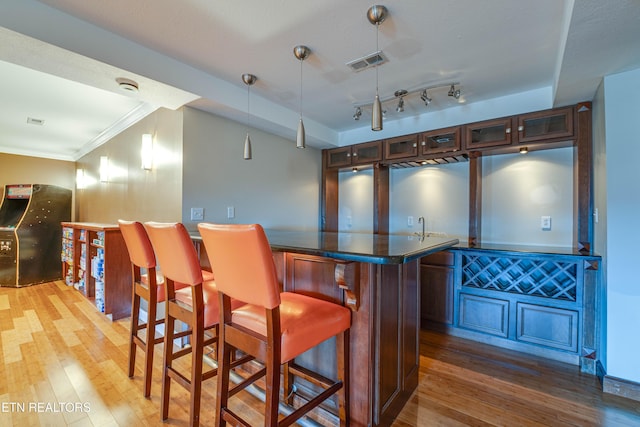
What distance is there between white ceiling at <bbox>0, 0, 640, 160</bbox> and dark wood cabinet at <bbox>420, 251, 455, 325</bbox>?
160 cm

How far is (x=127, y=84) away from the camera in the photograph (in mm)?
2129

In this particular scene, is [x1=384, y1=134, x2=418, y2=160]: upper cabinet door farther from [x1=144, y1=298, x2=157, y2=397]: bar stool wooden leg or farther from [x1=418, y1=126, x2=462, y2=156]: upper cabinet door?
[x1=144, y1=298, x2=157, y2=397]: bar stool wooden leg

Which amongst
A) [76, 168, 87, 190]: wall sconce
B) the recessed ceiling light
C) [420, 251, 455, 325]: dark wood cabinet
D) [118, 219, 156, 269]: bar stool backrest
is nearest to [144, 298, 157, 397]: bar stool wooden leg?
[118, 219, 156, 269]: bar stool backrest

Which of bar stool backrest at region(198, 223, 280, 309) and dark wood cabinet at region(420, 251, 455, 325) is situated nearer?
bar stool backrest at region(198, 223, 280, 309)

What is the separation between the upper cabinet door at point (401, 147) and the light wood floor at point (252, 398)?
2.06 meters

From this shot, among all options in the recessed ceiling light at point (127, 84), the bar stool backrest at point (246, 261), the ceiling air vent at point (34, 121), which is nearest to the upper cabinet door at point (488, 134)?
the bar stool backrest at point (246, 261)

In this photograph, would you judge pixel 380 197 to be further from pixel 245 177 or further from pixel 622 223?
pixel 622 223

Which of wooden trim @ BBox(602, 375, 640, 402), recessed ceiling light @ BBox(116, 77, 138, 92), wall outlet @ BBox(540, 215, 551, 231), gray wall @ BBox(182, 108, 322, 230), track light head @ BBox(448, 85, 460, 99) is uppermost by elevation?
track light head @ BBox(448, 85, 460, 99)

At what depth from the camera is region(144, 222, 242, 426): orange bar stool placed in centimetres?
137

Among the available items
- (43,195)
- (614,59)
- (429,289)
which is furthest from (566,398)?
(43,195)

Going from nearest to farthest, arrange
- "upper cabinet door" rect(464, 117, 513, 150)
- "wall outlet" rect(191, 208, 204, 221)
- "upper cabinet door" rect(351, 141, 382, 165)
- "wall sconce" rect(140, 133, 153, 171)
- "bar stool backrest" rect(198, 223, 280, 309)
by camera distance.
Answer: "bar stool backrest" rect(198, 223, 280, 309)
"wall outlet" rect(191, 208, 204, 221)
"upper cabinet door" rect(464, 117, 513, 150)
"wall sconce" rect(140, 133, 153, 171)
"upper cabinet door" rect(351, 141, 382, 165)

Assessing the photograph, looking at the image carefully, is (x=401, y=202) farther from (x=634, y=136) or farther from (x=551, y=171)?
(x=634, y=136)

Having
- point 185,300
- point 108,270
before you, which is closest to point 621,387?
point 185,300

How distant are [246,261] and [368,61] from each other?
1877mm
